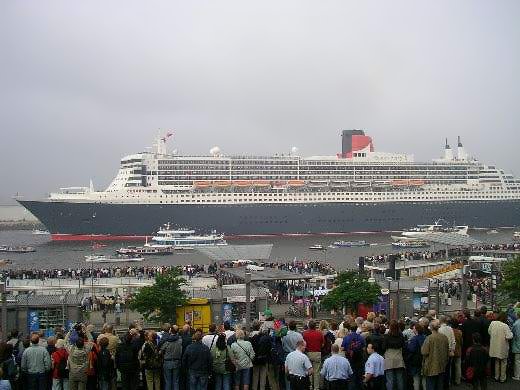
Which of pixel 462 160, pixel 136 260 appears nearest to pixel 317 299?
pixel 136 260

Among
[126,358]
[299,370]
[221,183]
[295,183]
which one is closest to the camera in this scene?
[299,370]

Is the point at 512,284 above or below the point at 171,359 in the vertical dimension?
below

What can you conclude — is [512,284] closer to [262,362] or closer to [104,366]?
[262,362]

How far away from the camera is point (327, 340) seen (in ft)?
21.3

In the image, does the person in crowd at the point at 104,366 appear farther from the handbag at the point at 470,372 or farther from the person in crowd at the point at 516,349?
the person in crowd at the point at 516,349

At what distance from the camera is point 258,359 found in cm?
627

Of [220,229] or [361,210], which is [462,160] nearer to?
[361,210]

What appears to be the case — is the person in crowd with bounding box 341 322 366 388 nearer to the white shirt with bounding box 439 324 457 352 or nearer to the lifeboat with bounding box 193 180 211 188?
the white shirt with bounding box 439 324 457 352

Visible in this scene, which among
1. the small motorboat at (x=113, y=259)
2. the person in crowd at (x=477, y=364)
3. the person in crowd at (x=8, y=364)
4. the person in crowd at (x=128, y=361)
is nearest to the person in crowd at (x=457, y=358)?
the person in crowd at (x=477, y=364)

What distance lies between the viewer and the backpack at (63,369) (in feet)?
19.7

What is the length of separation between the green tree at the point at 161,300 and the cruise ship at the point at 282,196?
109 ft

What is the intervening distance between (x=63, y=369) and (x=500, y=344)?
428 cm

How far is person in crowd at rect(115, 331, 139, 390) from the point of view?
6.11 m

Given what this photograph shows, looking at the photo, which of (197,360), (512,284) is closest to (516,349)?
(197,360)
